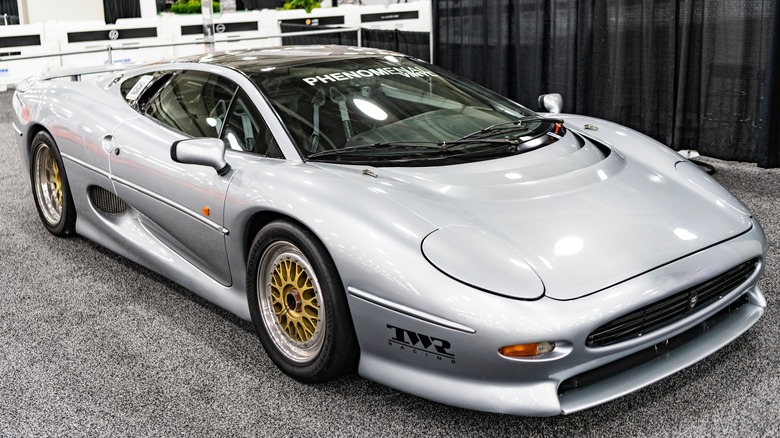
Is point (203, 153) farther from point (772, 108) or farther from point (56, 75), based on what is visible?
point (772, 108)

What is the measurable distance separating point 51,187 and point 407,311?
286 centimetres

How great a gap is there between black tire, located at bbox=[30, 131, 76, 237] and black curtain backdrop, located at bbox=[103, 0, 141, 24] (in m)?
15.7

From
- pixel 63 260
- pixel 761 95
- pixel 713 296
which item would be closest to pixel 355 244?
pixel 713 296

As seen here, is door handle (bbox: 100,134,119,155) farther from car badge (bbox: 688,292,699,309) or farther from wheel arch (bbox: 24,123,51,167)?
car badge (bbox: 688,292,699,309)

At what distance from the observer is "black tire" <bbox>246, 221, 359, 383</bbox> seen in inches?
96.9

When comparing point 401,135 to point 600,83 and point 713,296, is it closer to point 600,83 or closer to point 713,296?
point 713,296

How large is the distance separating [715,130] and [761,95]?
1.42 feet

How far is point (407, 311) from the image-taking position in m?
2.24

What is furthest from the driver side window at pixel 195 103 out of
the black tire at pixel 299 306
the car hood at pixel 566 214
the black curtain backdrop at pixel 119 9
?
the black curtain backdrop at pixel 119 9

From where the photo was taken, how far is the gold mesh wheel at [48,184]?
167 inches

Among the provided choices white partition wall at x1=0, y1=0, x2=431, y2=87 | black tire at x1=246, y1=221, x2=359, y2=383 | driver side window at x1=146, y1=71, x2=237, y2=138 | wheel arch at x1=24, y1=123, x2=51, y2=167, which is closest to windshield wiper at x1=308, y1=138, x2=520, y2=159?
black tire at x1=246, y1=221, x2=359, y2=383

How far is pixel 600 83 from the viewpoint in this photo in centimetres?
620

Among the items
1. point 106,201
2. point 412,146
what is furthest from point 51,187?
point 412,146

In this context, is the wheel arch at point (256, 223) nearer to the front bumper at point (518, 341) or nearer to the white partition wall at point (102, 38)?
the front bumper at point (518, 341)
